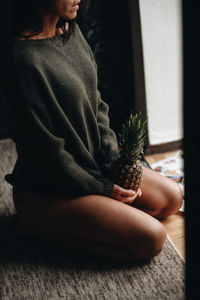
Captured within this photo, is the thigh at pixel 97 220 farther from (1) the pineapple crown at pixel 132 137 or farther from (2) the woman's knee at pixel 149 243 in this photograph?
(1) the pineapple crown at pixel 132 137

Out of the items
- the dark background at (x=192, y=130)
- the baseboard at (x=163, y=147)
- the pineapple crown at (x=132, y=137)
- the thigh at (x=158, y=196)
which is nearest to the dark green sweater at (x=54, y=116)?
the pineapple crown at (x=132, y=137)

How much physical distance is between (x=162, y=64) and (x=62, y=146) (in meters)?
1.22

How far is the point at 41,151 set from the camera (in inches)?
52.0

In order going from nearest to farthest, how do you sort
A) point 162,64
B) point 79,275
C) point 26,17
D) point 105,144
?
point 26,17 < point 79,275 < point 105,144 < point 162,64

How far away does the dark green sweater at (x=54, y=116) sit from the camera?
1.23 m

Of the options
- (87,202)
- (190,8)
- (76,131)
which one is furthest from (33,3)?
(87,202)

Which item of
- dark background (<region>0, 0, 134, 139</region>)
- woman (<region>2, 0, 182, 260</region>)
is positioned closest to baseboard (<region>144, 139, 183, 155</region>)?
dark background (<region>0, 0, 134, 139</region>)

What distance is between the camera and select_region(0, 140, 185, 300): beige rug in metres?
1.34

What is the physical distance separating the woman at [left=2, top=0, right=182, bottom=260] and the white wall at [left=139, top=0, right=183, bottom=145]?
29.6 inches

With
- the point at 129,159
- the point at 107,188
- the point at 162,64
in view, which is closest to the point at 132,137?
the point at 129,159

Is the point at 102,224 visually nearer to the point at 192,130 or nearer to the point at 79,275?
the point at 79,275

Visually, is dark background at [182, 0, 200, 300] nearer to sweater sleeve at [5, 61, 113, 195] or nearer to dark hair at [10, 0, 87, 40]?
sweater sleeve at [5, 61, 113, 195]

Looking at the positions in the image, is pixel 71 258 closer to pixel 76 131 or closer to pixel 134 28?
pixel 76 131

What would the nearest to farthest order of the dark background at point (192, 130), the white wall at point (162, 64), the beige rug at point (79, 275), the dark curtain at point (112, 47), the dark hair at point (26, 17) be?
1. the dark background at point (192, 130)
2. the dark hair at point (26, 17)
3. the beige rug at point (79, 275)
4. the white wall at point (162, 64)
5. the dark curtain at point (112, 47)
